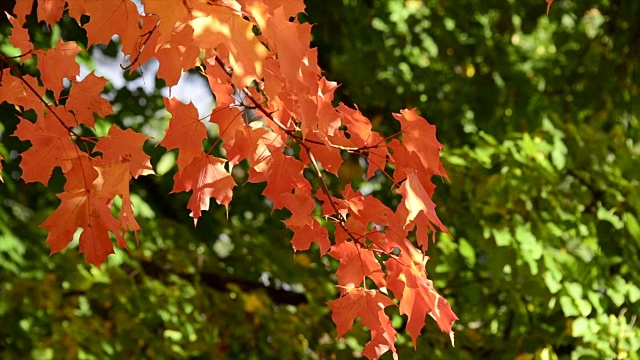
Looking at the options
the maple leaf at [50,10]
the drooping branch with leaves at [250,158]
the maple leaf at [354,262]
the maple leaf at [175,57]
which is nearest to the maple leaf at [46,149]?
the drooping branch with leaves at [250,158]

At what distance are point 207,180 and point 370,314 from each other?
0.41 m

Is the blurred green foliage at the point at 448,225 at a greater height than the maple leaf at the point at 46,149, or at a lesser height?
lesser

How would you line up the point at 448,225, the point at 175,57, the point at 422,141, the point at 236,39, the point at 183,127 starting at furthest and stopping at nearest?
1. the point at 448,225
2. the point at 422,141
3. the point at 183,127
4. the point at 175,57
5. the point at 236,39

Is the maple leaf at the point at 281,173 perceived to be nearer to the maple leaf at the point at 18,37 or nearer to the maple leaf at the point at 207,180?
the maple leaf at the point at 207,180

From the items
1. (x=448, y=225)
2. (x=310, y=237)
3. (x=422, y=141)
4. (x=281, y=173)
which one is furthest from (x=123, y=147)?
(x=448, y=225)

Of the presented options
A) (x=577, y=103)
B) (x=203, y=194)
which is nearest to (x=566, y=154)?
(x=577, y=103)

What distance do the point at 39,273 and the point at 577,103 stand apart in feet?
9.10

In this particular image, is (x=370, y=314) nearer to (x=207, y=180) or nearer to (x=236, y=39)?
(x=207, y=180)

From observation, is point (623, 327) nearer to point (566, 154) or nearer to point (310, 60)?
point (566, 154)

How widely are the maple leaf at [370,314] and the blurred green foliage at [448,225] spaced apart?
3.81ft

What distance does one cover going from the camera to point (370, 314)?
1.67 meters

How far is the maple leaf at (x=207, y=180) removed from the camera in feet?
5.08

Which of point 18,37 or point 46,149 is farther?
point 18,37

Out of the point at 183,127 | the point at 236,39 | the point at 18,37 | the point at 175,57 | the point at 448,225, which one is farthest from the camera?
the point at 448,225
